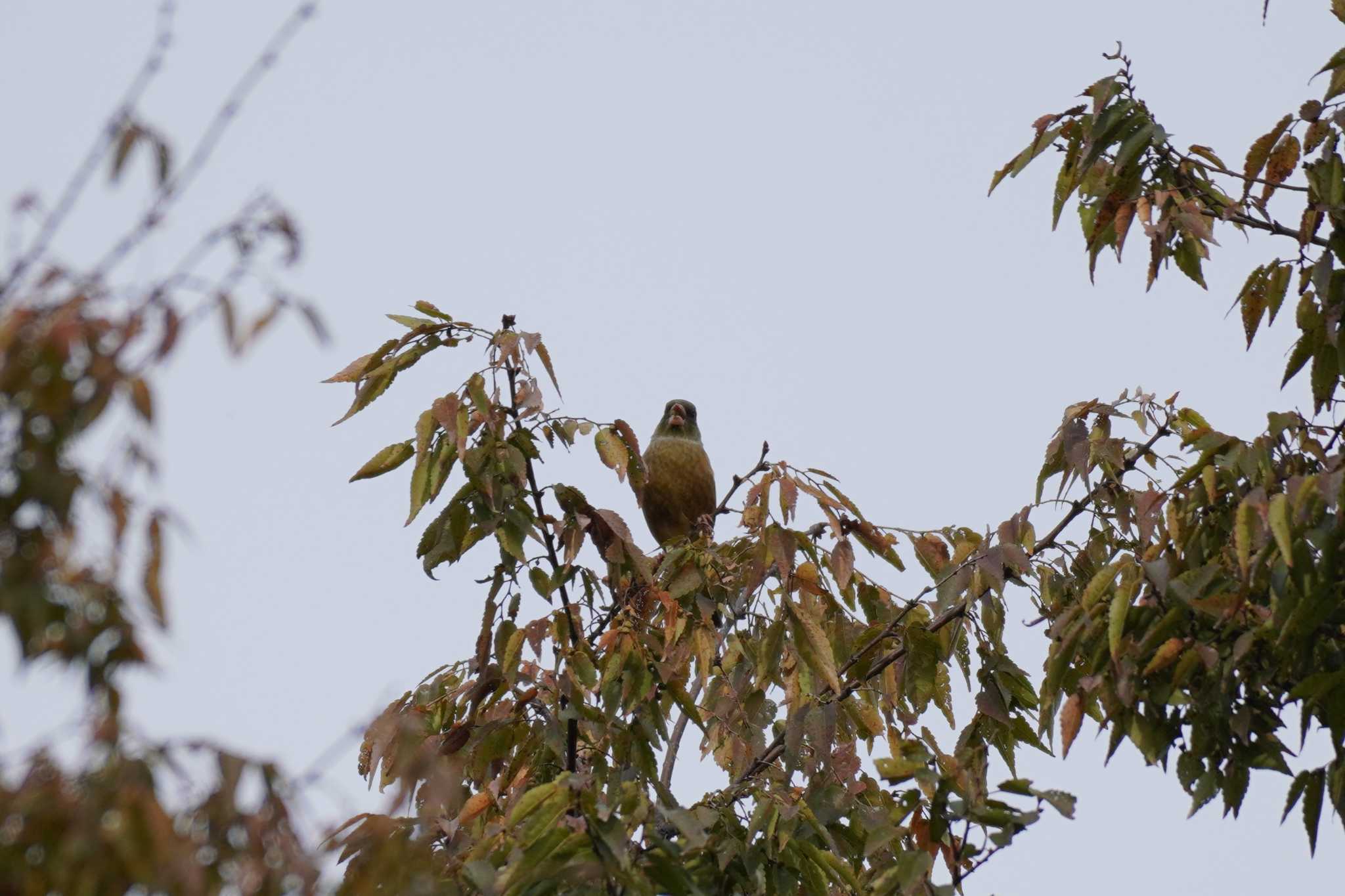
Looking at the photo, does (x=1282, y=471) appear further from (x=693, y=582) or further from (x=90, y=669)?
(x=90, y=669)

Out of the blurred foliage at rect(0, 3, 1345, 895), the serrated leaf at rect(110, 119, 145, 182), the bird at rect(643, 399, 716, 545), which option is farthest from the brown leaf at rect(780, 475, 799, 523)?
the bird at rect(643, 399, 716, 545)

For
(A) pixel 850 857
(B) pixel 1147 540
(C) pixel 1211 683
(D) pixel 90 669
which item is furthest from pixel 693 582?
(D) pixel 90 669

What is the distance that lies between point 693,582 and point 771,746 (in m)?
0.40

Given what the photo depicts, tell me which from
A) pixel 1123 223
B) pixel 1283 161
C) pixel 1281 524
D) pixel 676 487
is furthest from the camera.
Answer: pixel 676 487

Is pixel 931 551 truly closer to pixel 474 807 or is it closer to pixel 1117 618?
pixel 1117 618

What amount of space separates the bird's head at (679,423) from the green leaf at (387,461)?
10.7 feet

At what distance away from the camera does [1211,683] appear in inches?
98.5

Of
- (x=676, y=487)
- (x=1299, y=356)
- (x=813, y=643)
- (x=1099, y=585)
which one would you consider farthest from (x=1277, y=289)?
(x=676, y=487)

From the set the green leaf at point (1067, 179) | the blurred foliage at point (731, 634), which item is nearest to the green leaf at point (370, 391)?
the blurred foliage at point (731, 634)

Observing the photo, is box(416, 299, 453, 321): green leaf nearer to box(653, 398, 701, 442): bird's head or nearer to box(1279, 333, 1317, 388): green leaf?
box(1279, 333, 1317, 388): green leaf

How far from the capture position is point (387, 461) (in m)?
3.03

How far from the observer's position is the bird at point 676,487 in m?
5.95

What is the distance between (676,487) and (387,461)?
9.76 feet

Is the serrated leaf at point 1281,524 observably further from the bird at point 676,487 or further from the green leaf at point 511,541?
the bird at point 676,487
